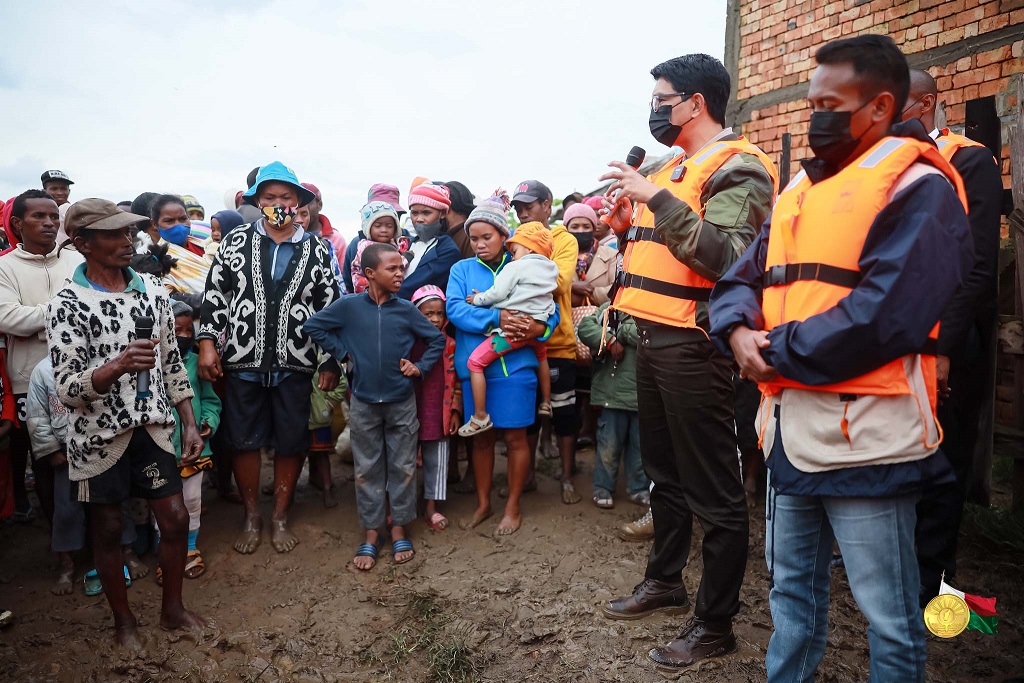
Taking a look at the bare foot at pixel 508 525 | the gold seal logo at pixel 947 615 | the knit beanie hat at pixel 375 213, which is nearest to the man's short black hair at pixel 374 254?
the knit beanie hat at pixel 375 213

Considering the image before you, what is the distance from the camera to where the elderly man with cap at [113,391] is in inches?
126

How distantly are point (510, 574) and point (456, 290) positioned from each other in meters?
1.85

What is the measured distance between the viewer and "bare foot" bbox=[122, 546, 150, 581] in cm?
413

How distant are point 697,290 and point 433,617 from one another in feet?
7.41

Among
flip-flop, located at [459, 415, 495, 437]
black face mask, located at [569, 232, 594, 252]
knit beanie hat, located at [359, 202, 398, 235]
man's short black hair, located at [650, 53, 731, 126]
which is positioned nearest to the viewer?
man's short black hair, located at [650, 53, 731, 126]

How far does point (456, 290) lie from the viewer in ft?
15.1

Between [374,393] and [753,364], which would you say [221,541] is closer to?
[374,393]

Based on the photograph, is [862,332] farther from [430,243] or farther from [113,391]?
[430,243]

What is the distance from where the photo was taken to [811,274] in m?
2.01

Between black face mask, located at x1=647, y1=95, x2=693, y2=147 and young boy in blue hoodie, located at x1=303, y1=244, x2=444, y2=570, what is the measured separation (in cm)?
193

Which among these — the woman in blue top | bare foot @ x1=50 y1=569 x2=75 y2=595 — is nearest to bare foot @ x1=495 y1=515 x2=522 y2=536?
the woman in blue top

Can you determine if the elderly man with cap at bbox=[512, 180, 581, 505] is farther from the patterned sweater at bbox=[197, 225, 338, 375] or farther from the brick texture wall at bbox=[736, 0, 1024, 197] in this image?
the brick texture wall at bbox=[736, 0, 1024, 197]

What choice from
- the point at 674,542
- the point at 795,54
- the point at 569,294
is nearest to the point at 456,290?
the point at 569,294

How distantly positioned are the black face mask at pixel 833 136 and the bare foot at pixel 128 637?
12.5ft
